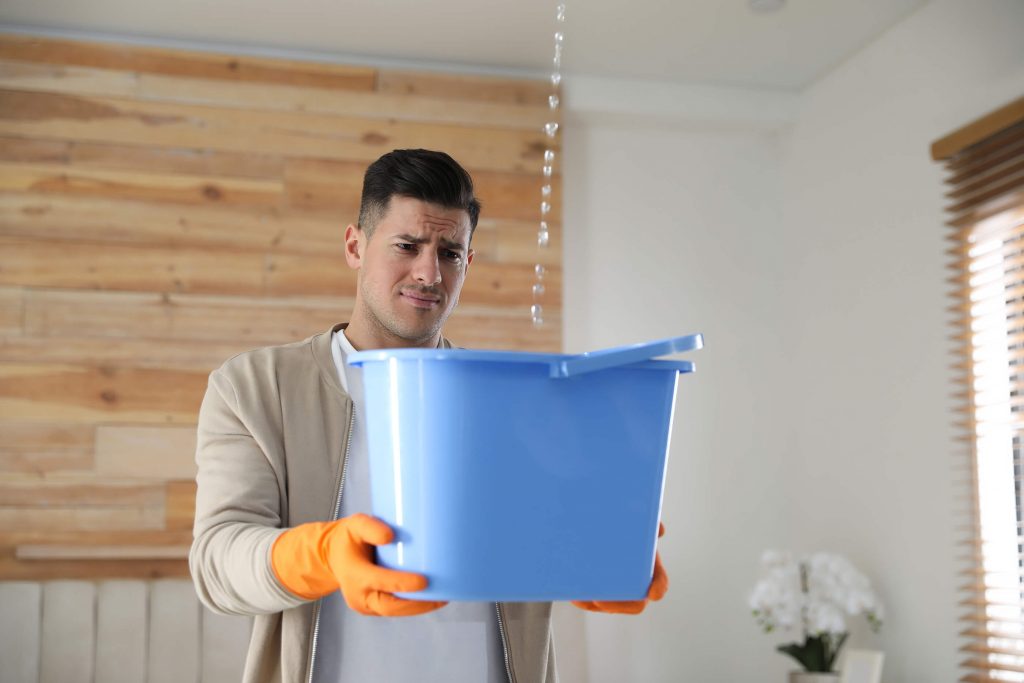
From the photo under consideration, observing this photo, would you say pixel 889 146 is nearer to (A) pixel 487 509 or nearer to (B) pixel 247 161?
(B) pixel 247 161

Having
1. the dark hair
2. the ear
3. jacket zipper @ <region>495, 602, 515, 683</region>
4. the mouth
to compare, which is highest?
the dark hair

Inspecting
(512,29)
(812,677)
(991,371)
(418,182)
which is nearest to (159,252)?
(512,29)

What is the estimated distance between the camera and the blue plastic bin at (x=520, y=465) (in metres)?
1.04

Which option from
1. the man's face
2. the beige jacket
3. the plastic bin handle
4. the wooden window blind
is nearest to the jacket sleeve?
the beige jacket

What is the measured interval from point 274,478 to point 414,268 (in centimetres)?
35

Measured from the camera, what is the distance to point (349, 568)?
1.06 m

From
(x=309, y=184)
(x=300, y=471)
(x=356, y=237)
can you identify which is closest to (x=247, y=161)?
(x=309, y=184)

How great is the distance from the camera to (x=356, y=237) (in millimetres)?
1698

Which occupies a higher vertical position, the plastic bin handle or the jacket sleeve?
the plastic bin handle

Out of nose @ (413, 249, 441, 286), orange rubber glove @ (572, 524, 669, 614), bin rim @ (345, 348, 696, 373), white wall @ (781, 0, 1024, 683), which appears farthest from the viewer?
white wall @ (781, 0, 1024, 683)

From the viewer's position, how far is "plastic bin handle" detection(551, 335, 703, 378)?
103 centimetres

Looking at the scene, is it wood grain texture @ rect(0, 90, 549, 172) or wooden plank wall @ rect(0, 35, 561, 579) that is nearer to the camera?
wooden plank wall @ rect(0, 35, 561, 579)

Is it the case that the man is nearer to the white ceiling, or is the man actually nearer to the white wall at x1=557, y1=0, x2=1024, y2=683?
the white ceiling

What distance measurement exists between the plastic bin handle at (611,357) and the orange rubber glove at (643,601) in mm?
212
